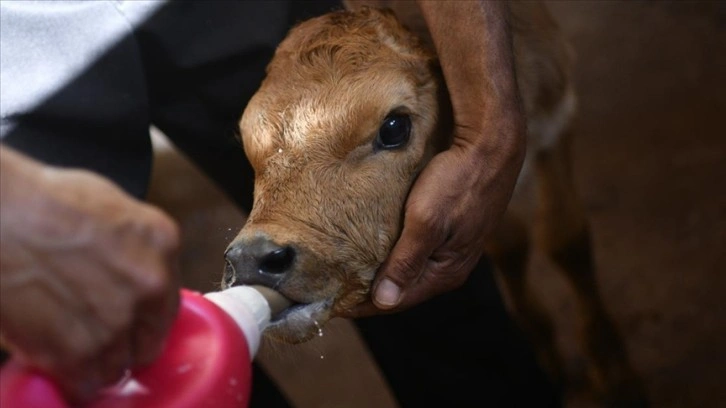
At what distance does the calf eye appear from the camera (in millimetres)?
2297

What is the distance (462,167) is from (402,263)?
26cm

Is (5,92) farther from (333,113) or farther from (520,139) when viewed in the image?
(520,139)

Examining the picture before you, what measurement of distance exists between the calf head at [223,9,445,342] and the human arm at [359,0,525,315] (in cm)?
8

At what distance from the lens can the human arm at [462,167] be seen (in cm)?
A: 219

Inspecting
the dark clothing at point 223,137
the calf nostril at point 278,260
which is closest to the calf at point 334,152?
the calf nostril at point 278,260

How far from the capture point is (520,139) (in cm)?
236

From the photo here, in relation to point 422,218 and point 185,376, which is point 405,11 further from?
point 185,376

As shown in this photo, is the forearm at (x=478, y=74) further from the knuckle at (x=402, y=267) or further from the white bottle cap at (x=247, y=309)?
the white bottle cap at (x=247, y=309)

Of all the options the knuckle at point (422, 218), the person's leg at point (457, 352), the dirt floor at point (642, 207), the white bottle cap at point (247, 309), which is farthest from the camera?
the dirt floor at point (642, 207)

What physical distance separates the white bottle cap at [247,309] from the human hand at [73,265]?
0.29 metres

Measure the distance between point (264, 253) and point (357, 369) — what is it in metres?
1.74

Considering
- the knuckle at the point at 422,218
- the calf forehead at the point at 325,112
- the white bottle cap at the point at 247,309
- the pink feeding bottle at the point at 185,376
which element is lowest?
the knuckle at the point at 422,218

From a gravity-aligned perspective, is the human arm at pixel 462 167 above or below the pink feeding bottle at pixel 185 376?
below

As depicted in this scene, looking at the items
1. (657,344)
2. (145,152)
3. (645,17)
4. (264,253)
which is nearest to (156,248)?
(264,253)
